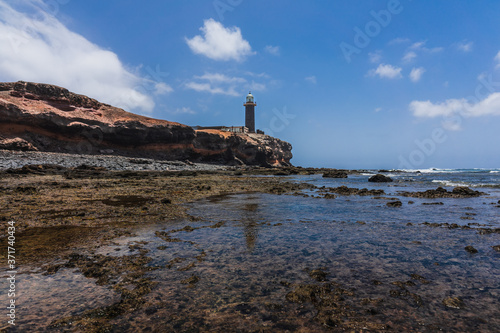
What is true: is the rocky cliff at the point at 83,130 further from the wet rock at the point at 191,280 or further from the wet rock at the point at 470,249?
the wet rock at the point at 470,249

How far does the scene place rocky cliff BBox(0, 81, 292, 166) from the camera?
110ft

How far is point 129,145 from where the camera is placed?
4491 centimetres

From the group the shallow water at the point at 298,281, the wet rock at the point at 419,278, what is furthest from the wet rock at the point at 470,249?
the wet rock at the point at 419,278

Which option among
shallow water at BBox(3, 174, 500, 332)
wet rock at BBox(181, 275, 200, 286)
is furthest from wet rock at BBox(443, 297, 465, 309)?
wet rock at BBox(181, 275, 200, 286)

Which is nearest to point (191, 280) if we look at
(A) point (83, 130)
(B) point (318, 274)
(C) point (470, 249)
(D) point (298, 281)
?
(D) point (298, 281)

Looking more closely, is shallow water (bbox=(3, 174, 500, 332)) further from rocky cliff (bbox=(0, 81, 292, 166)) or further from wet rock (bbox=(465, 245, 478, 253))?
rocky cliff (bbox=(0, 81, 292, 166))

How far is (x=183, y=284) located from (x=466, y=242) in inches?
237

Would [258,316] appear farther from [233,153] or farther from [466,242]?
[233,153]

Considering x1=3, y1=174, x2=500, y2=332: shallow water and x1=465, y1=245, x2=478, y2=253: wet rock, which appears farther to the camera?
x1=465, y1=245, x2=478, y2=253: wet rock

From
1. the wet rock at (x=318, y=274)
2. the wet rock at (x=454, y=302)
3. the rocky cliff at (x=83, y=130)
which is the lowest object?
the wet rock at (x=318, y=274)

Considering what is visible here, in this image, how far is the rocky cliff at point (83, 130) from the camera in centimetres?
3362

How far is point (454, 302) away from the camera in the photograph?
9.66ft

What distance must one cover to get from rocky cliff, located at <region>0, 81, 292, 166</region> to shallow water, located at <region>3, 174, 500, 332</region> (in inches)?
1543

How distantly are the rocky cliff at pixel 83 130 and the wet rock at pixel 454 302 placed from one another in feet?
140
